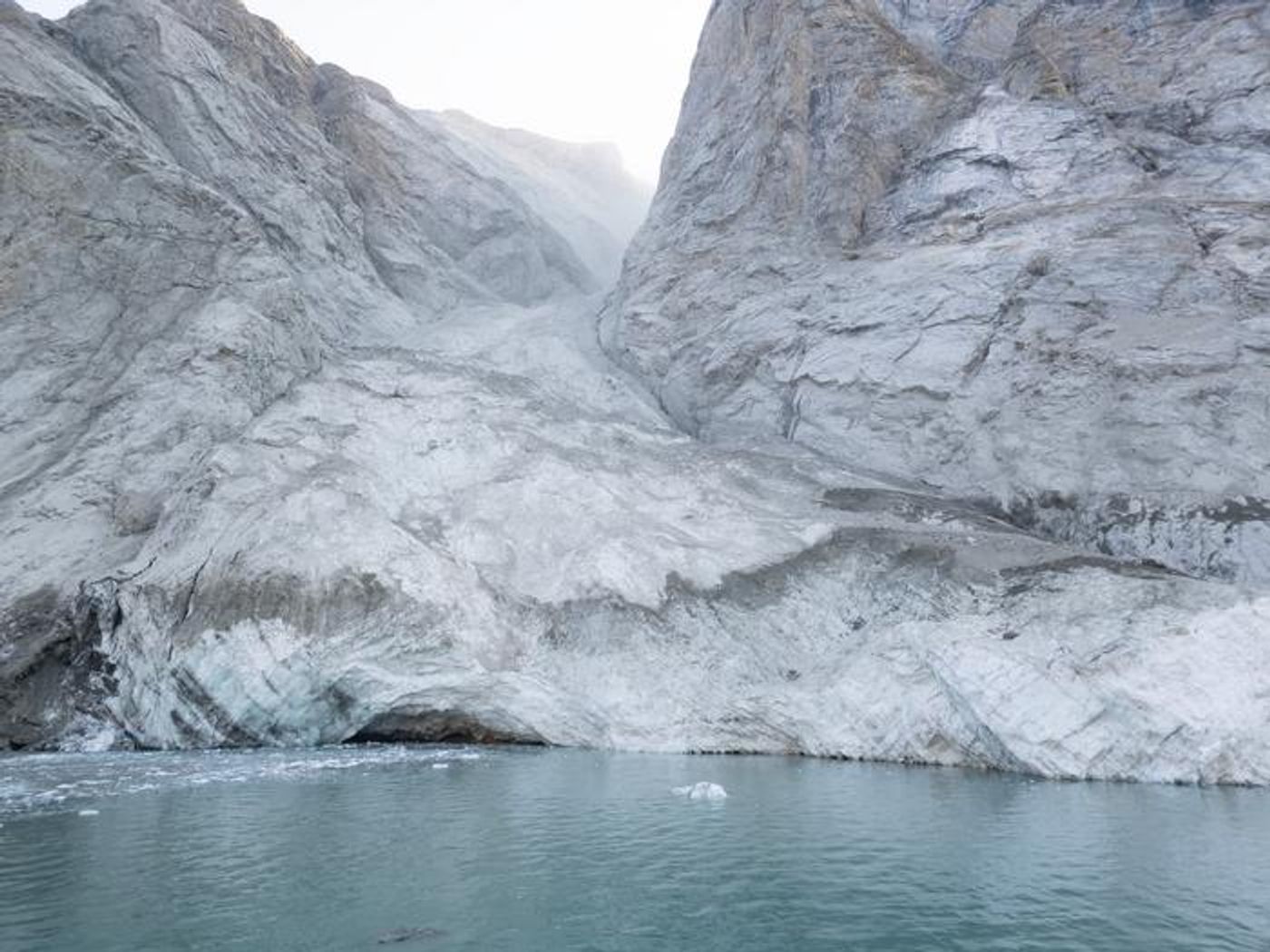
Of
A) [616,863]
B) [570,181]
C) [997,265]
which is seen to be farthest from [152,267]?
[570,181]

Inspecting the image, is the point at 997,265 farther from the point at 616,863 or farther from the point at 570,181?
the point at 570,181

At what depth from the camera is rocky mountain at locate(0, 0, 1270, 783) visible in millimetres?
31016

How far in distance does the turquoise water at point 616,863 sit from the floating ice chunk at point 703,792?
0.51 meters

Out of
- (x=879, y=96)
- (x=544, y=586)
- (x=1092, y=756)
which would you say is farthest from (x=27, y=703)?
(x=879, y=96)

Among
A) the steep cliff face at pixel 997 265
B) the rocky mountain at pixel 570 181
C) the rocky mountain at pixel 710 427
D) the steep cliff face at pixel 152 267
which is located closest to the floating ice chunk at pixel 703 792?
the rocky mountain at pixel 710 427

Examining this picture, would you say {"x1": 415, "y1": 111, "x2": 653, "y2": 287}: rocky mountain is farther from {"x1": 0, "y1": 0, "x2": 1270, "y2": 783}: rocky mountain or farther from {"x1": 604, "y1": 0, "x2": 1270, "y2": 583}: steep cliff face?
{"x1": 0, "y1": 0, "x2": 1270, "y2": 783}: rocky mountain

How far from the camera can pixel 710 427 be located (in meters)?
48.4

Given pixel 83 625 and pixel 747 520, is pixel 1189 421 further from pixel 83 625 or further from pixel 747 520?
pixel 83 625

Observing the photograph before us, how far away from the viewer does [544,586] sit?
117 feet

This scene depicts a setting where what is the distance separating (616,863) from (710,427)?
3376 centimetres

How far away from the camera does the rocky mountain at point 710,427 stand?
31016 mm

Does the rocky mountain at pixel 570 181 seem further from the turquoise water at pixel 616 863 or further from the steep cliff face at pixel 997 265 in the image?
the turquoise water at pixel 616 863

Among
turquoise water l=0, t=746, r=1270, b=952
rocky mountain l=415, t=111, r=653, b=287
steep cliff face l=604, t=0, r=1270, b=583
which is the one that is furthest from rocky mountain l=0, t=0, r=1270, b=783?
rocky mountain l=415, t=111, r=653, b=287

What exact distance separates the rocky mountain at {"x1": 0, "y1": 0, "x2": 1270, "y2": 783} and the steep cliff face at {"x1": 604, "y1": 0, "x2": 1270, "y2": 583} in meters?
0.19
